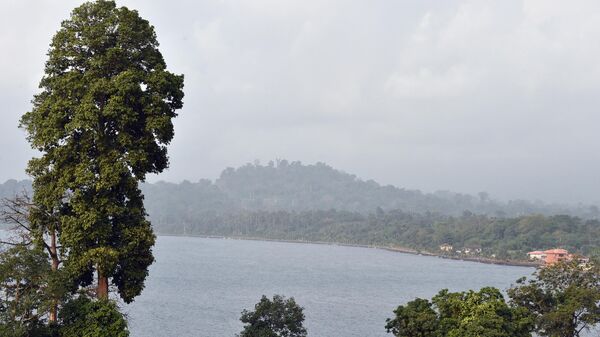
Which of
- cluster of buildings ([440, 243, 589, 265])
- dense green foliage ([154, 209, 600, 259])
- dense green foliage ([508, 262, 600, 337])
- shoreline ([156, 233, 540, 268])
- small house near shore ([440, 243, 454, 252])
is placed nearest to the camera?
dense green foliage ([508, 262, 600, 337])

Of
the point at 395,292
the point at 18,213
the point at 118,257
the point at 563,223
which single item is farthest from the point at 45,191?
the point at 563,223

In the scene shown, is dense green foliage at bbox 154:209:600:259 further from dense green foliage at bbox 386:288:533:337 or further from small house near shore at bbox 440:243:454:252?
dense green foliage at bbox 386:288:533:337

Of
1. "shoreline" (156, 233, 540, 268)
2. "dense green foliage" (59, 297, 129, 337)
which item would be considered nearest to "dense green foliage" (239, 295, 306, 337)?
"dense green foliage" (59, 297, 129, 337)

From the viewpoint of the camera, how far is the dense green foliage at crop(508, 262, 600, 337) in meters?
23.9

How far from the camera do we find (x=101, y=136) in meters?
17.8

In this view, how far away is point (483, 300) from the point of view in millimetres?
21344

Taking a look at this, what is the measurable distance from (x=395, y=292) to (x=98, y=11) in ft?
199

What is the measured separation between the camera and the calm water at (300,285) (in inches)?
2000

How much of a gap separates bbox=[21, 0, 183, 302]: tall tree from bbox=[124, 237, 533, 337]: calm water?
93.5 feet

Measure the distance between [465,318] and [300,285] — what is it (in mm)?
58113

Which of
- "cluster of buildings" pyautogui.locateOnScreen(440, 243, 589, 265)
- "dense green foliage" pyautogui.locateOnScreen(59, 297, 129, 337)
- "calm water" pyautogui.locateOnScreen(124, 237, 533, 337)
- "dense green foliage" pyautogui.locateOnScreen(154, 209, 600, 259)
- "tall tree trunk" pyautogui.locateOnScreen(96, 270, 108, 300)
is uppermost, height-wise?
"dense green foliage" pyautogui.locateOnScreen(154, 209, 600, 259)

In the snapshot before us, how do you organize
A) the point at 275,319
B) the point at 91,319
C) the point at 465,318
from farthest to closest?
the point at 275,319
the point at 465,318
the point at 91,319

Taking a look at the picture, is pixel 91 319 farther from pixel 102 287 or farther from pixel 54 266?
pixel 54 266

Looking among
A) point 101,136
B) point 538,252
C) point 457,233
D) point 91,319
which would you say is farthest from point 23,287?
point 457,233
